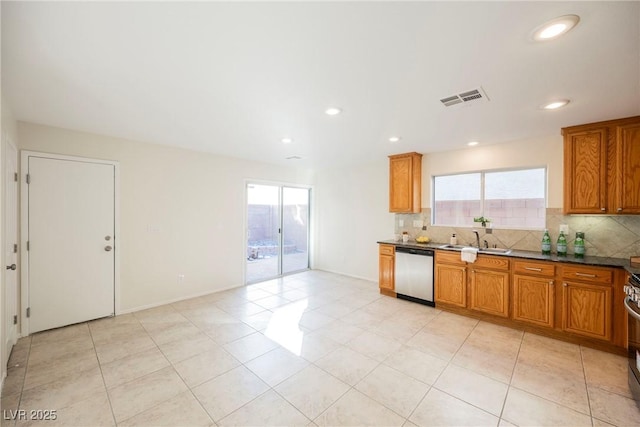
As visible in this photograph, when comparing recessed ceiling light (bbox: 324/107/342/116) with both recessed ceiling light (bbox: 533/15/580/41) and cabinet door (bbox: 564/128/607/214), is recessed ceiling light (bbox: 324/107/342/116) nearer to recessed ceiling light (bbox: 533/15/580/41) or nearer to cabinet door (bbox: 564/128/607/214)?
recessed ceiling light (bbox: 533/15/580/41)

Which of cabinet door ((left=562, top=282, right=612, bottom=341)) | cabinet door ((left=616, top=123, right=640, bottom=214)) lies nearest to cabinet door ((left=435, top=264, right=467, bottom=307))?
cabinet door ((left=562, top=282, right=612, bottom=341))

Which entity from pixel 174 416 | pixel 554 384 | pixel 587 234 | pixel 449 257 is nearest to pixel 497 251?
pixel 449 257

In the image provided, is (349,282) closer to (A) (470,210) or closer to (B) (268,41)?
(A) (470,210)

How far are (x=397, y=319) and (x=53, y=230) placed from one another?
4542 millimetres

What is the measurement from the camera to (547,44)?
5.30ft

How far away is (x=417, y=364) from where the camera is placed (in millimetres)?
2525

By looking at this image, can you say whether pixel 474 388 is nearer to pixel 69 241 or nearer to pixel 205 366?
pixel 205 366

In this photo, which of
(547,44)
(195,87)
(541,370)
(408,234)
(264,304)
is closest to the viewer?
(547,44)

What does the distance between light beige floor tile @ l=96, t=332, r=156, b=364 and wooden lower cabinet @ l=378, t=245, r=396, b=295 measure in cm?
348

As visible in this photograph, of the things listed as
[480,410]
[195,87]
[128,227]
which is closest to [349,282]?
[480,410]

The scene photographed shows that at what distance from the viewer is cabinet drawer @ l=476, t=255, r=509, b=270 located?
3.40m

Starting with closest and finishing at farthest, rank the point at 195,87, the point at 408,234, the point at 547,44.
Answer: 1. the point at 547,44
2. the point at 195,87
3. the point at 408,234

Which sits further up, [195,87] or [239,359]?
[195,87]

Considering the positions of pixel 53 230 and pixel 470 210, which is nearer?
pixel 53 230
